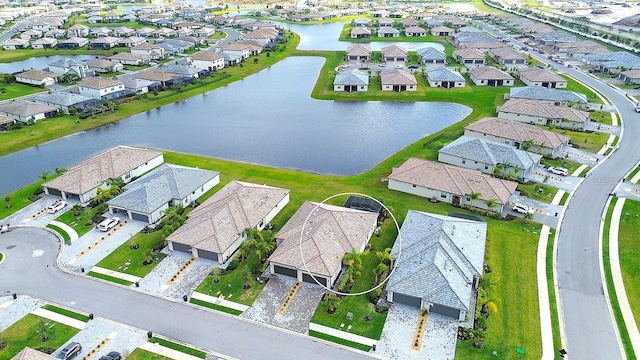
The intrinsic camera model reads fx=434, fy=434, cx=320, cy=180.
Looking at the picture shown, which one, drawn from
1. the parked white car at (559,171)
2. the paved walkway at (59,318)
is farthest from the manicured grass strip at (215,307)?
the parked white car at (559,171)

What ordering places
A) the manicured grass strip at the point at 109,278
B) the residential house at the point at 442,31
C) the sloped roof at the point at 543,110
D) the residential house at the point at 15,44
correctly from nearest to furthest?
the manicured grass strip at the point at 109,278, the sloped roof at the point at 543,110, the residential house at the point at 15,44, the residential house at the point at 442,31

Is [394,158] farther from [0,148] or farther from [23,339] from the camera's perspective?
[0,148]

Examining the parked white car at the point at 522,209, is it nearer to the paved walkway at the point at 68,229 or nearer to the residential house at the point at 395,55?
the paved walkway at the point at 68,229

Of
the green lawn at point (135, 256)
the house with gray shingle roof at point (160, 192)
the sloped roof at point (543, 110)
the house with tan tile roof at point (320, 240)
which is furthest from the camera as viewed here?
the sloped roof at point (543, 110)

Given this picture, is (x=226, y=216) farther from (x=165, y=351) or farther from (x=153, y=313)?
(x=165, y=351)

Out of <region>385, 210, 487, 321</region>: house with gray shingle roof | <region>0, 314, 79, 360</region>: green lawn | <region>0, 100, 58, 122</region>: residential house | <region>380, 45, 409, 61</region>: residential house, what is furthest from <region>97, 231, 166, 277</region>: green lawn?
<region>380, 45, 409, 61</region>: residential house

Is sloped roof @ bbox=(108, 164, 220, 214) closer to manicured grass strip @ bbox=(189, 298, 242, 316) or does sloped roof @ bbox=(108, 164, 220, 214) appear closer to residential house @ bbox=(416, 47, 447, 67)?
manicured grass strip @ bbox=(189, 298, 242, 316)
